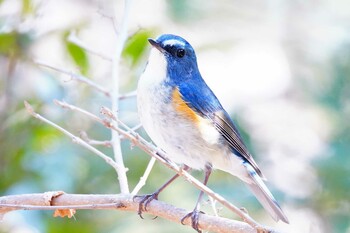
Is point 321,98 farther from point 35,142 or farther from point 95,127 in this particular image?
point 35,142

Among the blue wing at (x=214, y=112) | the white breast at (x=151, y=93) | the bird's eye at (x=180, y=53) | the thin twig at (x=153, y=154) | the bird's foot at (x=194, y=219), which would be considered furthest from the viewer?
the bird's eye at (x=180, y=53)

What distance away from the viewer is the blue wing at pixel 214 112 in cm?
342

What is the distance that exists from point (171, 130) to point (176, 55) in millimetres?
428

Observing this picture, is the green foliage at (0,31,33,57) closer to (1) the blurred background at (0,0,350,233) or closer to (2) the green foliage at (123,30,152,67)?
(1) the blurred background at (0,0,350,233)

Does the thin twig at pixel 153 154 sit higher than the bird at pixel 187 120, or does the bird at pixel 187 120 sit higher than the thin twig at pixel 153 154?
the bird at pixel 187 120

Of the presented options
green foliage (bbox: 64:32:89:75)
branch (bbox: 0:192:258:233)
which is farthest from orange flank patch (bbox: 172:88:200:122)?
green foliage (bbox: 64:32:89:75)

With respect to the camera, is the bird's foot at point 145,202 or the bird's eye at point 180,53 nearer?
the bird's foot at point 145,202

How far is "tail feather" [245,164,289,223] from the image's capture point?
3244mm

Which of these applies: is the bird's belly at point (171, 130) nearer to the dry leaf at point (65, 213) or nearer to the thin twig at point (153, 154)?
the dry leaf at point (65, 213)

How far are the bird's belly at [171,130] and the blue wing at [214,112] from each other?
10 cm

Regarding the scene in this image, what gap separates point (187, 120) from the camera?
3.29m

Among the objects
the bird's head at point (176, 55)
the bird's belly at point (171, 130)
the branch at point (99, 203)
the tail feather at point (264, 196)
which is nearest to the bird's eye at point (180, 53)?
the bird's head at point (176, 55)

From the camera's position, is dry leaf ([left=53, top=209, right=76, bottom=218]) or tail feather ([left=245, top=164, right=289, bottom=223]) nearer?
dry leaf ([left=53, top=209, right=76, bottom=218])

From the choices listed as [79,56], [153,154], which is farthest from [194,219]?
[79,56]
